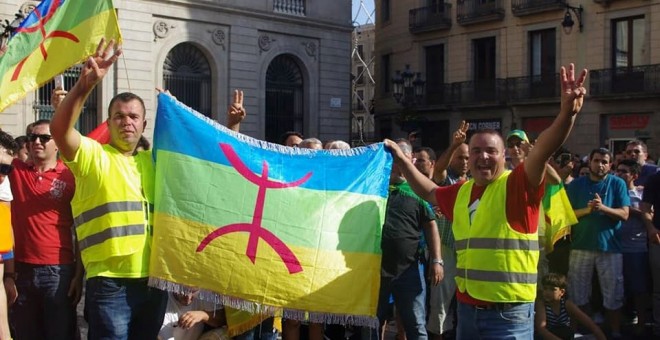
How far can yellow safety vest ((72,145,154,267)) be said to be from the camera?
4.43 m

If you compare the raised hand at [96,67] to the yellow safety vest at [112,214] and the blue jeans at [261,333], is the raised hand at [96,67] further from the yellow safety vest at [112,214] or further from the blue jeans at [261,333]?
the blue jeans at [261,333]

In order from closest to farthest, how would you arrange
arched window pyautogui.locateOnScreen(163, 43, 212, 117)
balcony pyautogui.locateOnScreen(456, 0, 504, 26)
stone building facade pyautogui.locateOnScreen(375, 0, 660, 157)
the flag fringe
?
the flag fringe < arched window pyautogui.locateOnScreen(163, 43, 212, 117) < stone building facade pyautogui.locateOnScreen(375, 0, 660, 157) < balcony pyautogui.locateOnScreen(456, 0, 504, 26)

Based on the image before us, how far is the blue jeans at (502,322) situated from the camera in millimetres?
4375

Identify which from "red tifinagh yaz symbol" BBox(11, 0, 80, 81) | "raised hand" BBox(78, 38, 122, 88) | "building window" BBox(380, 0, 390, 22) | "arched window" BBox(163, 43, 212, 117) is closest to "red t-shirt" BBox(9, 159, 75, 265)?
"raised hand" BBox(78, 38, 122, 88)

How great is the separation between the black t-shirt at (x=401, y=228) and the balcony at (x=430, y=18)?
26.8 metres

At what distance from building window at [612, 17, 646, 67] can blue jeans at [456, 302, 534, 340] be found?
80.4ft

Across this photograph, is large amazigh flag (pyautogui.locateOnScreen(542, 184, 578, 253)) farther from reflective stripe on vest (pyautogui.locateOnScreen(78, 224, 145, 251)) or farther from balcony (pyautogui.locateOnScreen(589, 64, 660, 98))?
balcony (pyautogui.locateOnScreen(589, 64, 660, 98))

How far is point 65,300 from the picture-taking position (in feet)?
17.4

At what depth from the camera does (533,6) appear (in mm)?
29047

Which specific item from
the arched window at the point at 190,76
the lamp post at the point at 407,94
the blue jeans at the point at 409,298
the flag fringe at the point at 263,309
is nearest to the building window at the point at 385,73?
the lamp post at the point at 407,94

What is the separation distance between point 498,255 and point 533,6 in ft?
86.3

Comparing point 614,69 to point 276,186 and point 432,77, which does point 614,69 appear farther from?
point 276,186

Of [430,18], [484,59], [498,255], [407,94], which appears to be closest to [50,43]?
[498,255]

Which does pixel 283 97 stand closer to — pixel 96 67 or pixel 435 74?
pixel 435 74
